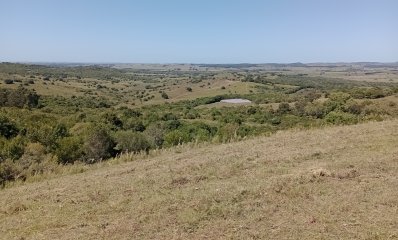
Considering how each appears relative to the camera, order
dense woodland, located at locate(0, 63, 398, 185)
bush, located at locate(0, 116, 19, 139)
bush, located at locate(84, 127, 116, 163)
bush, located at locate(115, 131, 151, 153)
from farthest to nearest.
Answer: bush, located at locate(0, 116, 19, 139), bush, located at locate(115, 131, 151, 153), bush, located at locate(84, 127, 116, 163), dense woodland, located at locate(0, 63, 398, 185)

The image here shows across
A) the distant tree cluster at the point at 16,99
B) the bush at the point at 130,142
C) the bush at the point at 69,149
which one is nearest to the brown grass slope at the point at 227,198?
the bush at the point at 69,149

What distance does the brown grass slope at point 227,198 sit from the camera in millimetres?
6855

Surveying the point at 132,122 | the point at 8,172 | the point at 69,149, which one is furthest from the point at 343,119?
the point at 132,122

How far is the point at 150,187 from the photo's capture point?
9.52 meters

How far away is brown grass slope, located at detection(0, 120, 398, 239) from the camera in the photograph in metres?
6.86

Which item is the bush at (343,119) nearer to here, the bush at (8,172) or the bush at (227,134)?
the bush at (227,134)

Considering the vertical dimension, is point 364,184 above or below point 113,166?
above

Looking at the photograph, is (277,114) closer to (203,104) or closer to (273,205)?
(203,104)

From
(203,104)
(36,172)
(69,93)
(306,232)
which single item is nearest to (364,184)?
(306,232)

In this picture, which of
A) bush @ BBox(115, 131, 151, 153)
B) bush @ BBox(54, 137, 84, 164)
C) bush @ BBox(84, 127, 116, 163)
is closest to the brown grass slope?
bush @ BBox(54, 137, 84, 164)

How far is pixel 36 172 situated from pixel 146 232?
763 cm

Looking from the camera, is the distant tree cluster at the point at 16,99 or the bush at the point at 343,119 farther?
the distant tree cluster at the point at 16,99

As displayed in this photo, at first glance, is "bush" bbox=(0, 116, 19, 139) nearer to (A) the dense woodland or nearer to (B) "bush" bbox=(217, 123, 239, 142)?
(A) the dense woodland

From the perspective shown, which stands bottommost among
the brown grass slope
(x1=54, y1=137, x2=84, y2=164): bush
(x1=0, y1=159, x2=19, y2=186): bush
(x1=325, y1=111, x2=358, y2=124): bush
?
(x1=54, y1=137, x2=84, y2=164): bush
